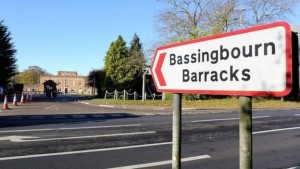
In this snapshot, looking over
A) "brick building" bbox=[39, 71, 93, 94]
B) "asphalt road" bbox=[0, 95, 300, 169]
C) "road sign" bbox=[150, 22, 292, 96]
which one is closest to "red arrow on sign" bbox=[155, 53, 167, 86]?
"road sign" bbox=[150, 22, 292, 96]

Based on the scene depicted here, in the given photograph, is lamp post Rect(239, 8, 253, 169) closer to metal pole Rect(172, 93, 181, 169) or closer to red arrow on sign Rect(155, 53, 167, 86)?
metal pole Rect(172, 93, 181, 169)

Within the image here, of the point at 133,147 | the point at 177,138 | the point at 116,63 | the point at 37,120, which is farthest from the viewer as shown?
the point at 116,63

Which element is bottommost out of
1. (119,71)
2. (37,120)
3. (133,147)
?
(133,147)

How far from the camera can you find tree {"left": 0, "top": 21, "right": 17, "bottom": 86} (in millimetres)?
53688

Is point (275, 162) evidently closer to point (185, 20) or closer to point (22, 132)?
point (22, 132)

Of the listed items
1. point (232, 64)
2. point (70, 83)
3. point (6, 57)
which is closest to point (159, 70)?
point (232, 64)

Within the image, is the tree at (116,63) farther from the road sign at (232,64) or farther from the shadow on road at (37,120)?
the road sign at (232,64)

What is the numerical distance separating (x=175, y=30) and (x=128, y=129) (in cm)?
2508

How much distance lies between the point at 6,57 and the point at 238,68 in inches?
2294

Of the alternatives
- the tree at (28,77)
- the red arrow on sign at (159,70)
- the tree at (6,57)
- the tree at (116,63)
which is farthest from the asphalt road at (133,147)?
the tree at (28,77)

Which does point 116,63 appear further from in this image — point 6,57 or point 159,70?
point 159,70

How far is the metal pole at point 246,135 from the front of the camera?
2201mm

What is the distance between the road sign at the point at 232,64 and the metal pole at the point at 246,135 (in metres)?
0.08

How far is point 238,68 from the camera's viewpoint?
2.29 m
